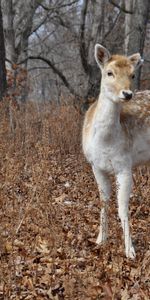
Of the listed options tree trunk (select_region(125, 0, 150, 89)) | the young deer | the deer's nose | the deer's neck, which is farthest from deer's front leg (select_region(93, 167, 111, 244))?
tree trunk (select_region(125, 0, 150, 89))

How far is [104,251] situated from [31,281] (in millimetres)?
953

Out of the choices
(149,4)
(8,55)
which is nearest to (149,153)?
(149,4)

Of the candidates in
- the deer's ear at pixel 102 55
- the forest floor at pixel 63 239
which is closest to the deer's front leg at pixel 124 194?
the forest floor at pixel 63 239

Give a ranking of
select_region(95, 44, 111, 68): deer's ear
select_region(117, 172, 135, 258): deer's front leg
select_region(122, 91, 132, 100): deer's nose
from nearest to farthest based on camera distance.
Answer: select_region(122, 91, 132, 100): deer's nose, select_region(117, 172, 135, 258): deer's front leg, select_region(95, 44, 111, 68): deer's ear

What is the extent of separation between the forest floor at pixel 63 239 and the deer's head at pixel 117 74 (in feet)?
4.12

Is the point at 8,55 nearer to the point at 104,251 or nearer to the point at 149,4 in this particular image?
the point at 149,4

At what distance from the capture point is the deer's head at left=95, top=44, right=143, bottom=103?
17.7 ft

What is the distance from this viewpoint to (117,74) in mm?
5555

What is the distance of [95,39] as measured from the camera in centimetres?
1288

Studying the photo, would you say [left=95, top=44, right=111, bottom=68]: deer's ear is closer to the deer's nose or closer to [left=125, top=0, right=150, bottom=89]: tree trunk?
the deer's nose

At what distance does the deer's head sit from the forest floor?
4.12 ft

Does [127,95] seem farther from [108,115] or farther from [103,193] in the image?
[103,193]

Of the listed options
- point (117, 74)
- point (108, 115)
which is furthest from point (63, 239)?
point (117, 74)

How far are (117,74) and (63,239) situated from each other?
1680 mm
